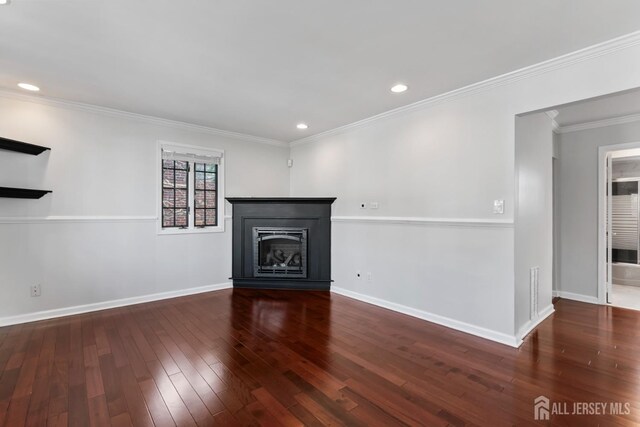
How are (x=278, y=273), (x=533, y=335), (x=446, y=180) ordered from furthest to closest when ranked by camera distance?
1. (x=278, y=273)
2. (x=446, y=180)
3. (x=533, y=335)

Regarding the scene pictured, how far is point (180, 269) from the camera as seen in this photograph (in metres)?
4.36

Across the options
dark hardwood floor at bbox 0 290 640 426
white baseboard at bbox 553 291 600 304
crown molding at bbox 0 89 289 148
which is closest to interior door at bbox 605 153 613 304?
white baseboard at bbox 553 291 600 304

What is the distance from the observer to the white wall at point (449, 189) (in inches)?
102

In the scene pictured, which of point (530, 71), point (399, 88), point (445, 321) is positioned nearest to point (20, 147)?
point (399, 88)

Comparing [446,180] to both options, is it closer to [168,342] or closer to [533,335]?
[533,335]

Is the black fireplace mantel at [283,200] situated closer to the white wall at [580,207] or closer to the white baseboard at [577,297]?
the white wall at [580,207]

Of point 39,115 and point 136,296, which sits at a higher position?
point 39,115

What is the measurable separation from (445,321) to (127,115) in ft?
15.8

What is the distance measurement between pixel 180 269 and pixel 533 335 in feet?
15.0

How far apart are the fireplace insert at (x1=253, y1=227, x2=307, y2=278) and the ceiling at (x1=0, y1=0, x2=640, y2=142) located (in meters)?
2.15

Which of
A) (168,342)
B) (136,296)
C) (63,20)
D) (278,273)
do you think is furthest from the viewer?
(278,273)

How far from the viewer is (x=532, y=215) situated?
124 inches

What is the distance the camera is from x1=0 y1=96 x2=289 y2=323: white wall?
10.7ft

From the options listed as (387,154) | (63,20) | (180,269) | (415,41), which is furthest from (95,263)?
(415,41)
